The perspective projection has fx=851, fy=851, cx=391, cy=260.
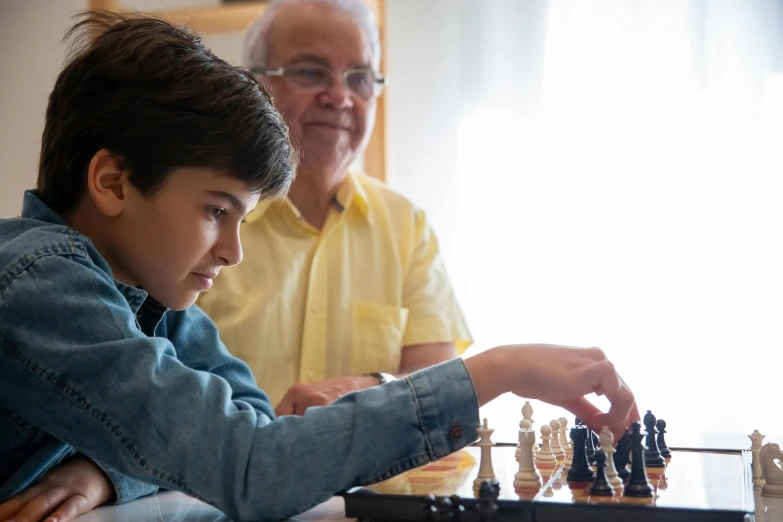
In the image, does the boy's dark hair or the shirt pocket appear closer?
the boy's dark hair

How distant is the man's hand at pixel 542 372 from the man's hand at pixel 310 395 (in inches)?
26.8

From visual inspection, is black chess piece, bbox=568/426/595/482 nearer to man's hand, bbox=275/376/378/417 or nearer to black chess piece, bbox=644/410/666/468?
black chess piece, bbox=644/410/666/468

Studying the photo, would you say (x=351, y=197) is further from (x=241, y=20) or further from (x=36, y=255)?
(x=36, y=255)

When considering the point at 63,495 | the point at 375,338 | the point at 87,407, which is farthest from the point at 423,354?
the point at 87,407

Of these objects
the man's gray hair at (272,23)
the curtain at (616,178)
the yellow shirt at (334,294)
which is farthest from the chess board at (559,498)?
the curtain at (616,178)

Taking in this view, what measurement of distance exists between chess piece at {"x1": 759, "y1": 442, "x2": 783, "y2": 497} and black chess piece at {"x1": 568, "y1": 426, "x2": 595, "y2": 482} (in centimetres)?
20

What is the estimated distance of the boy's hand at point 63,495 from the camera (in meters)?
0.96

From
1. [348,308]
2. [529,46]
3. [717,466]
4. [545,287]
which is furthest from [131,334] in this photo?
[529,46]

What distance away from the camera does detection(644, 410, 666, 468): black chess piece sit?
1087 mm

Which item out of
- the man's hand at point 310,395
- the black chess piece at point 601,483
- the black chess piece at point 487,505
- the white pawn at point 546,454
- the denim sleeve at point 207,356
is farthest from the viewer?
the man's hand at point 310,395

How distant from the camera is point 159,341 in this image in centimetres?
92

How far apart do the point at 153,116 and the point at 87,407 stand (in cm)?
39

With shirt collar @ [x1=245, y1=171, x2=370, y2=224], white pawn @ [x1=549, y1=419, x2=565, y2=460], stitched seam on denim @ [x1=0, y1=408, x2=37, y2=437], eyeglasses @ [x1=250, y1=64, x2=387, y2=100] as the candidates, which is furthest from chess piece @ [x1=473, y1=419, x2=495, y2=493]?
eyeglasses @ [x1=250, y1=64, x2=387, y2=100]

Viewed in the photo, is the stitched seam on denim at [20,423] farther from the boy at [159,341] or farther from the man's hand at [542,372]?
the man's hand at [542,372]
